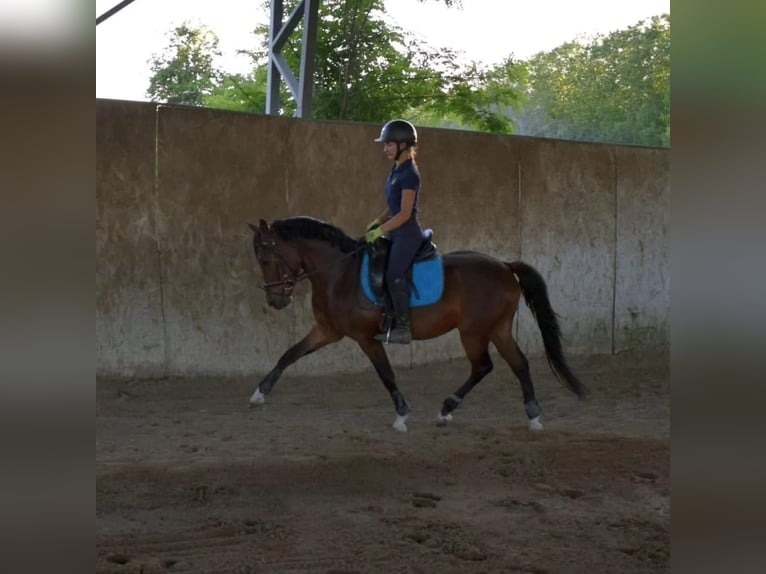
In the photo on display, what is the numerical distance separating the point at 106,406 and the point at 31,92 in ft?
22.1

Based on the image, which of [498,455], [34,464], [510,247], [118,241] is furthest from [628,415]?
[34,464]

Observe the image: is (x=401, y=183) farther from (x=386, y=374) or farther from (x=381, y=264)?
(x=386, y=374)

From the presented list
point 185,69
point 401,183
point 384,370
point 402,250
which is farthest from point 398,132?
point 185,69

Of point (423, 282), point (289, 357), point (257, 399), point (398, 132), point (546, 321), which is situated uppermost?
point (398, 132)

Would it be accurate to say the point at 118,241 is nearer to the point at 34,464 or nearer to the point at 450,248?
the point at 450,248

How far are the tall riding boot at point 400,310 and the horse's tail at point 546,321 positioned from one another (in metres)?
1.07

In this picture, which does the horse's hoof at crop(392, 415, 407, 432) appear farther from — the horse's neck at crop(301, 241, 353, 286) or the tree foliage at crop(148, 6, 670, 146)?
the tree foliage at crop(148, 6, 670, 146)

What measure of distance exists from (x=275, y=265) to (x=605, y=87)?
1328 centimetres

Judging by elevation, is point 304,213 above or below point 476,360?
above

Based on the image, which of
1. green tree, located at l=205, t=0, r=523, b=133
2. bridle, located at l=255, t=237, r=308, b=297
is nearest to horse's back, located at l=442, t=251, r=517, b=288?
bridle, located at l=255, t=237, r=308, b=297

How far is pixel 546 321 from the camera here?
21.7ft

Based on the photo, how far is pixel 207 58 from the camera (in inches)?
630

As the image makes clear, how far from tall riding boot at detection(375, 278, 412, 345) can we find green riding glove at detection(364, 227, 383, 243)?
0.36m

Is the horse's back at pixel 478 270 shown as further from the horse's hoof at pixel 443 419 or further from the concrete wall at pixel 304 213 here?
the concrete wall at pixel 304 213
